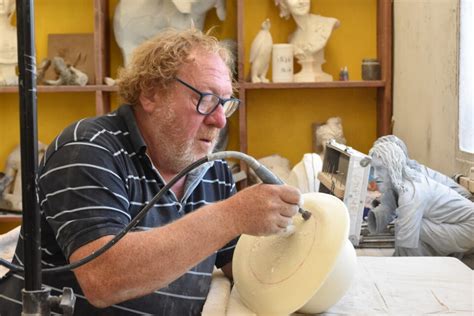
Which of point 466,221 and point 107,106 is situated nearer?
point 466,221

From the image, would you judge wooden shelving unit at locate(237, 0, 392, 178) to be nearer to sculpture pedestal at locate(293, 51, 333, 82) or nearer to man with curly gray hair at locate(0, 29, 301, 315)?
sculpture pedestal at locate(293, 51, 333, 82)

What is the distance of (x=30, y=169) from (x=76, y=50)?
2.95 meters

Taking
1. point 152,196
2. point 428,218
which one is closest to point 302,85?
point 428,218

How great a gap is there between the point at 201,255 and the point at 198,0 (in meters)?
2.34

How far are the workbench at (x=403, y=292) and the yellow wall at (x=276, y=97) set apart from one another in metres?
2.13

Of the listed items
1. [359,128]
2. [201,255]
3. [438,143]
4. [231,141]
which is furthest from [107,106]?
[201,255]

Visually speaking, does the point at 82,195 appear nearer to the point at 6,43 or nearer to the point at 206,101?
the point at 206,101

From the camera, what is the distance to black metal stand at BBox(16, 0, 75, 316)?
2.65 feet

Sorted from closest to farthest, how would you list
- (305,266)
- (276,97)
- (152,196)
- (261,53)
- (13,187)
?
(305,266) → (152,196) → (261,53) → (13,187) → (276,97)

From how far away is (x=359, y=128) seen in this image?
3.79 metres

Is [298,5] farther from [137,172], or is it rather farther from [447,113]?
[137,172]

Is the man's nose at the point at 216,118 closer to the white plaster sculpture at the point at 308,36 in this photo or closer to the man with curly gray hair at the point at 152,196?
the man with curly gray hair at the point at 152,196

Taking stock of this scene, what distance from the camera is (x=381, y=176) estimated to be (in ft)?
7.16

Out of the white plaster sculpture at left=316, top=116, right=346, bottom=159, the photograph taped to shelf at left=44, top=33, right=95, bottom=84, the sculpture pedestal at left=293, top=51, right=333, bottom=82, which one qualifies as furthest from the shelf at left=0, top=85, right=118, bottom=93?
the white plaster sculpture at left=316, top=116, right=346, bottom=159
